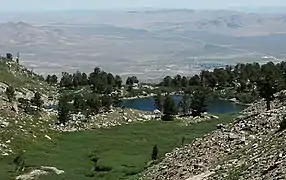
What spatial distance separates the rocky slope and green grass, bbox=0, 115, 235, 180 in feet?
63.7

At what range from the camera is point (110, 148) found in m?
97.6

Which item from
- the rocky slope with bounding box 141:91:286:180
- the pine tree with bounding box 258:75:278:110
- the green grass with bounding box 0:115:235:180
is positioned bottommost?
the green grass with bounding box 0:115:235:180

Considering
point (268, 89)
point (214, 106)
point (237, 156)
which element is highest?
point (268, 89)

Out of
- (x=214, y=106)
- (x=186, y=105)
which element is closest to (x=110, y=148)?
(x=186, y=105)

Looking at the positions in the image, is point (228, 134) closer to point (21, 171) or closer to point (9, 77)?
point (21, 171)

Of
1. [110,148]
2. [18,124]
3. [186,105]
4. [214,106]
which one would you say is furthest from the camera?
[214,106]

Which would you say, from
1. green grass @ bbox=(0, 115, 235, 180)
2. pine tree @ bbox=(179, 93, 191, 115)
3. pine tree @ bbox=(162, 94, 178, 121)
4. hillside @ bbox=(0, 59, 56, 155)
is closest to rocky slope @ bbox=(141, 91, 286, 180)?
green grass @ bbox=(0, 115, 235, 180)

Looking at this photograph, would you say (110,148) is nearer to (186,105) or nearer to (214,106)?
(186,105)

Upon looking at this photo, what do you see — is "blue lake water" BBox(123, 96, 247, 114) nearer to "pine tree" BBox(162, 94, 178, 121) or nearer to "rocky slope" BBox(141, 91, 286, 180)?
"pine tree" BBox(162, 94, 178, 121)

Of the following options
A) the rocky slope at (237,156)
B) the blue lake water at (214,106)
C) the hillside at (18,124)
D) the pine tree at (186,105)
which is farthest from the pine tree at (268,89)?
the blue lake water at (214,106)

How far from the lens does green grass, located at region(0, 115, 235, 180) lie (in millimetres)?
73438

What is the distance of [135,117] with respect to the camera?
139 meters

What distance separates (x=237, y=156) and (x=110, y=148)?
63.9m

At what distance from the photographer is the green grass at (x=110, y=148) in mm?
73438
